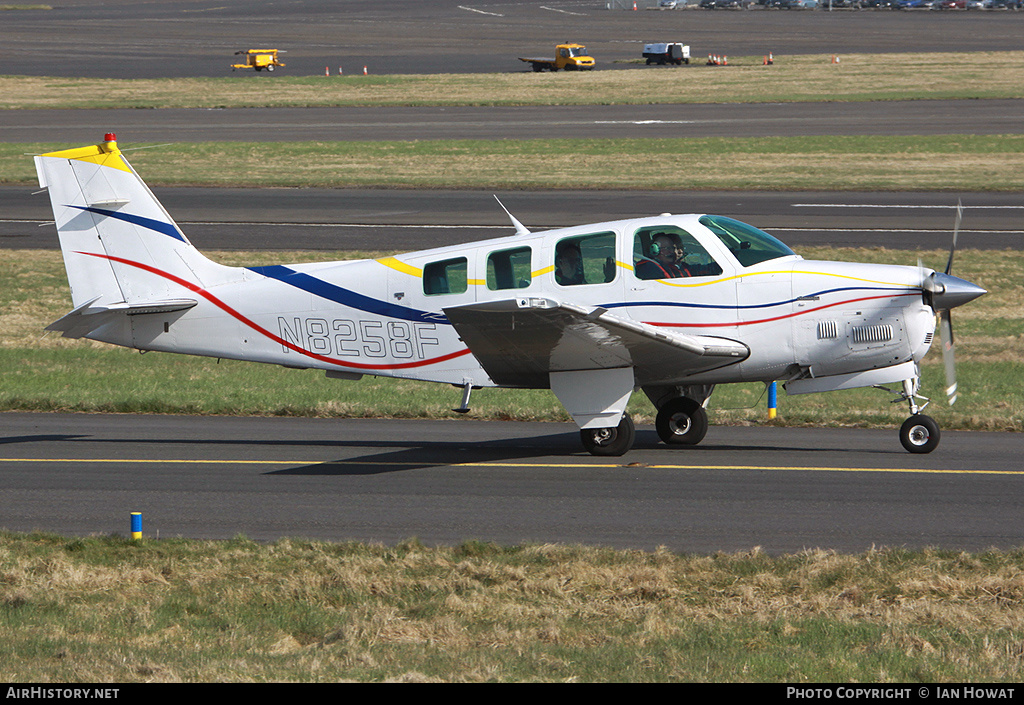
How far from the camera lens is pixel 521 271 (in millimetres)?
13336

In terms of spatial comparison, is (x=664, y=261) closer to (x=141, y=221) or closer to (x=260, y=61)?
(x=141, y=221)

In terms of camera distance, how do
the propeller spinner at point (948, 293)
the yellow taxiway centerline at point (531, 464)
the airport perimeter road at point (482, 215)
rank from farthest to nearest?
the airport perimeter road at point (482, 215) → the yellow taxiway centerline at point (531, 464) → the propeller spinner at point (948, 293)

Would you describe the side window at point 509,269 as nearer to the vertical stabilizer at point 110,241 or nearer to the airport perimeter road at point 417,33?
the vertical stabilizer at point 110,241

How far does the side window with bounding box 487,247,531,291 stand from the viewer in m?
13.3

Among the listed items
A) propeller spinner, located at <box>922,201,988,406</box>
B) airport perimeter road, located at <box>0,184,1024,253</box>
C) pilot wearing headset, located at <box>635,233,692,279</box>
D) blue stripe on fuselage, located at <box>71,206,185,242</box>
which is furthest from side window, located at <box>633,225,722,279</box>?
airport perimeter road, located at <box>0,184,1024,253</box>

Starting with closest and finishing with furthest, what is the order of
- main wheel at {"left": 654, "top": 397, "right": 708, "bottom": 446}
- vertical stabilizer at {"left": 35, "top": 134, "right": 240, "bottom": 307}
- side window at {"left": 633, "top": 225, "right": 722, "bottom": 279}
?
side window at {"left": 633, "top": 225, "right": 722, "bottom": 279}, main wheel at {"left": 654, "top": 397, "right": 708, "bottom": 446}, vertical stabilizer at {"left": 35, "top": 134, "right": 240, "bottom": 307}

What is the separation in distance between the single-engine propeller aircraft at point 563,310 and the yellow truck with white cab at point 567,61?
56.7 meters

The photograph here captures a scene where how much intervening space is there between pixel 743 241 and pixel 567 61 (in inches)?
2275

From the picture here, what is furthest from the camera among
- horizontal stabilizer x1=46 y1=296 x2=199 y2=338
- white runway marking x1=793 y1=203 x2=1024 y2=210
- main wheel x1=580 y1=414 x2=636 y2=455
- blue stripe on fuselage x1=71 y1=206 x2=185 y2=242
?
white runway marking x1=793 y1=203 x2=1024 y2=210

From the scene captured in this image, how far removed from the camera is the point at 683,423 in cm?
→ 1432

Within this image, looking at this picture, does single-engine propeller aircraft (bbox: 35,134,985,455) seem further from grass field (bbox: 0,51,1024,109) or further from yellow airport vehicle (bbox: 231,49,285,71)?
yellow airport vehicle (bbox: 231,49,285,71)

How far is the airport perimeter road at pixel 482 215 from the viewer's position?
96.0 feet

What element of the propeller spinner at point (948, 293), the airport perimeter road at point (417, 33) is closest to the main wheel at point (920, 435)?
the propeller spinner at point (948, 293)

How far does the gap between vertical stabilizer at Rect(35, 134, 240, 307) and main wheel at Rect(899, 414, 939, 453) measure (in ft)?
27.6
